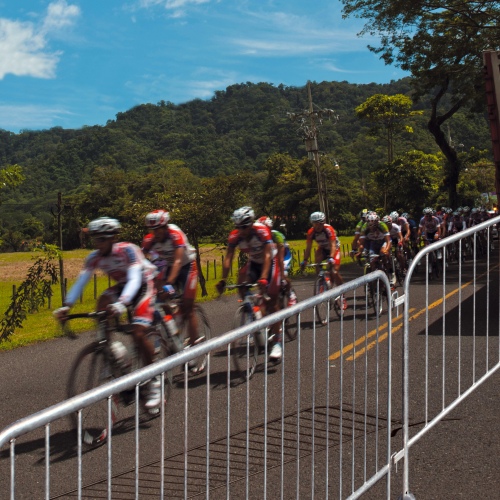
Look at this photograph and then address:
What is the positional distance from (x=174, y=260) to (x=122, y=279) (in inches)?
63.5

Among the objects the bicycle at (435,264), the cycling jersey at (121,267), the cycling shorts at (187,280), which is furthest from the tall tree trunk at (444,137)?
the bicycle at (435,264)

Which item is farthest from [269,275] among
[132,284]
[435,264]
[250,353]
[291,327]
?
[250,353]

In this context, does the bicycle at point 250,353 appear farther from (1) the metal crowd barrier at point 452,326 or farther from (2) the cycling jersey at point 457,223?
(2) the cycling jersey at point 457,223

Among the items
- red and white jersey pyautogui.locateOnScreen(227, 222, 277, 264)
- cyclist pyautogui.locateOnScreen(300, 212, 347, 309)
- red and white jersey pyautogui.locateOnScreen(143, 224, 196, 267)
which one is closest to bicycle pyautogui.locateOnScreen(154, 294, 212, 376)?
red and white jersey pyautogui.locateOnScreen(143, 224, 196, 267)

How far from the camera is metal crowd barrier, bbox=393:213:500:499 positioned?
5367 millimetres

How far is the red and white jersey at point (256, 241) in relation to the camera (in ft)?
31.5

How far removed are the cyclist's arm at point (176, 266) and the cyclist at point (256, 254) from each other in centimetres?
78

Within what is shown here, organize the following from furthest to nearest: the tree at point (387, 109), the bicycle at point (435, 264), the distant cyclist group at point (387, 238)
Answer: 1. the tree at point (387, 109)
2. the distant cyclist group at point (387, 238)
3. the bicycle at point (435, 264)

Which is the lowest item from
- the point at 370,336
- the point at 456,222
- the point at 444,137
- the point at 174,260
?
the point at 370,336

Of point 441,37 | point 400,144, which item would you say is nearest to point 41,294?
point 441,37

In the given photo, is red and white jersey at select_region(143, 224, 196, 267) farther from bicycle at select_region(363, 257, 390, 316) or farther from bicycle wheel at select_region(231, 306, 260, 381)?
bicycle wheel at select_region(231, 306, 260, 381)

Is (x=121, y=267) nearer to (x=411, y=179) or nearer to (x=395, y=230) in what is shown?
(x=395, y=230)

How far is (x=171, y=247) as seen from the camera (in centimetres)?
909

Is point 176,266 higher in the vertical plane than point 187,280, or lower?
higher
